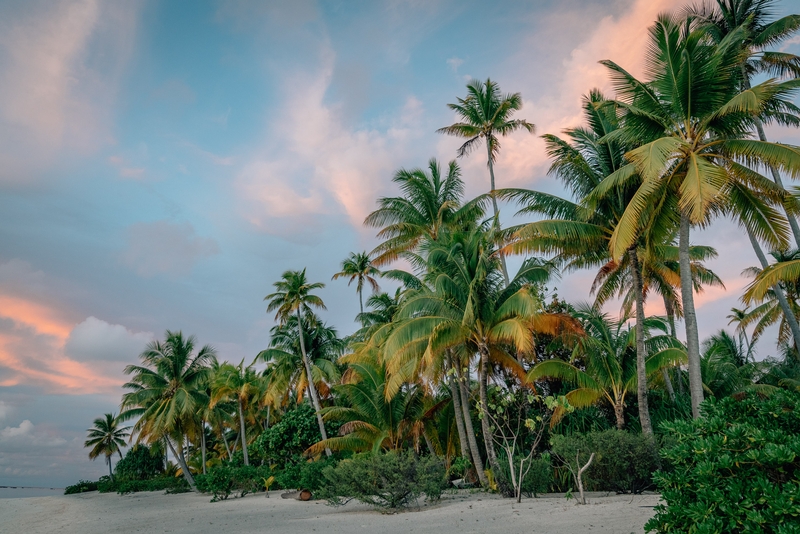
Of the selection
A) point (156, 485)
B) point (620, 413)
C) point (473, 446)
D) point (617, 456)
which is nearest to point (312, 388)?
point (473, 446)

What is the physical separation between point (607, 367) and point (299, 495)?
12928mm

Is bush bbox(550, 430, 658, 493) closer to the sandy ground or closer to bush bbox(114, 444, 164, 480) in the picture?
the sandy ground

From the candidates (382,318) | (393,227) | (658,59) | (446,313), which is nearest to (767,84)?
(658,59)

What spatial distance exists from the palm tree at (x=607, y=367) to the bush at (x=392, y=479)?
576 centimetres

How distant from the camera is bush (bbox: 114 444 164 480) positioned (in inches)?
1831

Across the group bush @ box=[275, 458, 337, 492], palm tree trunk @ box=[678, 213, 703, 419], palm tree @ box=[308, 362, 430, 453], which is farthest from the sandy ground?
palm tree @ box=[308, 362, 430, 453]

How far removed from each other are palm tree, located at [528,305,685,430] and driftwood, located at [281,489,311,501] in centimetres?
993

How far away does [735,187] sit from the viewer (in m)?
13.2

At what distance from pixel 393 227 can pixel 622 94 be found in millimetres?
11857

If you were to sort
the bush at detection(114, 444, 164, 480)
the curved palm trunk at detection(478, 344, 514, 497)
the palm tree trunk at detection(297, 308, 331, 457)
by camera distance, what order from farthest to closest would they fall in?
the bush at detection(114, 444, 164, 480), the palm tree trunk at detection(297, 308, 331, 457), the curved palm trunk at detection(478, 344, 514, 497)

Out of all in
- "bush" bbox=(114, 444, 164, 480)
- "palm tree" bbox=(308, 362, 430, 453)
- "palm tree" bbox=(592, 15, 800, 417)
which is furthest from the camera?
"bush" bbox=(114, 444, 164, 480)

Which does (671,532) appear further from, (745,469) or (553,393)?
(553,393)

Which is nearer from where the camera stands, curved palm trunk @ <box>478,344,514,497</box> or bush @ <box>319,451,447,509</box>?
bush @ <box>319,451,447,509</box>

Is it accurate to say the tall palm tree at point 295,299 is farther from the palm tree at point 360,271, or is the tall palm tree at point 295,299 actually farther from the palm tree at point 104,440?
the palm tree at point 104,440
